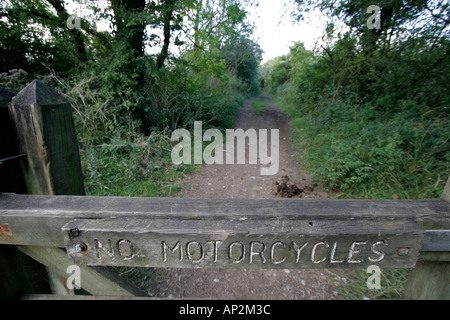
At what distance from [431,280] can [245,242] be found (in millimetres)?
993

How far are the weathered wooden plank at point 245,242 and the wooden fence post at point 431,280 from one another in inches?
13.5

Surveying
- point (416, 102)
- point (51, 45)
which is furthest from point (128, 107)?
point (416, 102)

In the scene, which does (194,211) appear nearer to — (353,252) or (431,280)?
(353,252)

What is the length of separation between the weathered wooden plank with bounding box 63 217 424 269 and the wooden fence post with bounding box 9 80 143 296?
0.39 m

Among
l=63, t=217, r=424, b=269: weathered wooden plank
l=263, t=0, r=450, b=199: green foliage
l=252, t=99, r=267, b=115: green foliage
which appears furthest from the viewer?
l=252, t=99, r=267, b=115: green foliage

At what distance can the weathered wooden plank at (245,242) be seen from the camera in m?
0.80

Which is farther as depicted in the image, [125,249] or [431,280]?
[431,280]

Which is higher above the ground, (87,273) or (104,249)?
(104,249)

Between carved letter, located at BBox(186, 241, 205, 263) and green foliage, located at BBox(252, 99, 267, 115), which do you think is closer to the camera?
carved letter, located at BBox(186, 241, 205, 263)

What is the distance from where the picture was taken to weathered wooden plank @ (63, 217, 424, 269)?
2.61 ft

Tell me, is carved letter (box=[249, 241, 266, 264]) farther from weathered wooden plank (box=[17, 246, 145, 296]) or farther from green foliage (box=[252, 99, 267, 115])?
green foliage (box=[252, 99, 267, 115])

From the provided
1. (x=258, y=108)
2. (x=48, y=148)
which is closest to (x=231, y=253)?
(x=48, y=148)

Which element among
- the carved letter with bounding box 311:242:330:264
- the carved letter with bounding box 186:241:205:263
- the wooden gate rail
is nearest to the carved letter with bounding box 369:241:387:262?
the wooden gate rail

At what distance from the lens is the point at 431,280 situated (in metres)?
1.03
